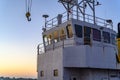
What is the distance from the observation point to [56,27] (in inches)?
810

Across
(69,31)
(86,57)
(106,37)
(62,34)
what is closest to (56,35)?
(62,34)

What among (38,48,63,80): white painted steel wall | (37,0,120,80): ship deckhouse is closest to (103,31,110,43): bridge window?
(37,0,120,80): ship deckhouse

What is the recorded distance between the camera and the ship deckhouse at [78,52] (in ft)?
57.7

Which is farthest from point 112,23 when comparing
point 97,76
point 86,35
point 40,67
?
point 40,67

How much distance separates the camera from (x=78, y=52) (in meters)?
17.7

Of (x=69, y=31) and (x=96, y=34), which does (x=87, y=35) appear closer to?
(x=96, y=34)

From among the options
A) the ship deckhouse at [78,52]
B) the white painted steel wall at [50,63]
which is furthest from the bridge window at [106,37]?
the white painted steel wall at [50,63]

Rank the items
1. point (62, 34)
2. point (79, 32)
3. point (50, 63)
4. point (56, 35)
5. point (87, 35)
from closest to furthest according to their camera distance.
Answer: point (79, 32) → point (50, 63) → point (87, 35) → point (62, 34) → point (56, 35)

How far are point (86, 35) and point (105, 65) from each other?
258 cm

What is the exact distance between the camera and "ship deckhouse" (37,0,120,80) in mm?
17594

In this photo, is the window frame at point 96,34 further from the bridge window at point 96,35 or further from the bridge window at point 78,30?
the bridge window at point 78,30

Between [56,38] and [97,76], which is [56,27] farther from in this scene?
[97,76]

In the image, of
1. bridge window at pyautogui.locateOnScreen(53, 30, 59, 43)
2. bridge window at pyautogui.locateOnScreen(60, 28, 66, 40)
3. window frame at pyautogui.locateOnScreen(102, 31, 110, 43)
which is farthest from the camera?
bridge window at pyautogui.locateOnScreen(53, 30, 59, 43)

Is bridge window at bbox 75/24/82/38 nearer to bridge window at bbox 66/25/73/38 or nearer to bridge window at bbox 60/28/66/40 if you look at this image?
bridge window at bbox 66/25/73/38
